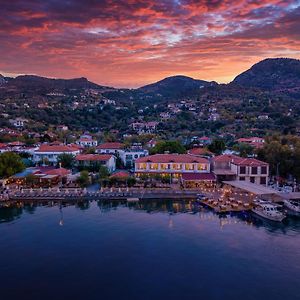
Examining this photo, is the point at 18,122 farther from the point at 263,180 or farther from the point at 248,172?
Result: the point at 263,180

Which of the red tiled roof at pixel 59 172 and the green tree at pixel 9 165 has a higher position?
the green tree at pixel 9 165

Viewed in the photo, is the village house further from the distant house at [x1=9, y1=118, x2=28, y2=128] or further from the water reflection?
the distant house at [x1=9, y1=118, x2=28, y2=128]

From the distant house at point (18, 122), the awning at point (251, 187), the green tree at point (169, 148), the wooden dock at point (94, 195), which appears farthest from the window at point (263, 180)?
the distant house at point (18, 122)

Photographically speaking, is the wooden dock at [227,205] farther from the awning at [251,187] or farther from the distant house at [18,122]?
the distant house at [18,122]

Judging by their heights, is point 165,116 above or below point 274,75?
below

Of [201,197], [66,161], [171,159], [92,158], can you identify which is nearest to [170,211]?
[201,197]

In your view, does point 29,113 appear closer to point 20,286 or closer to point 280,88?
point 20,286

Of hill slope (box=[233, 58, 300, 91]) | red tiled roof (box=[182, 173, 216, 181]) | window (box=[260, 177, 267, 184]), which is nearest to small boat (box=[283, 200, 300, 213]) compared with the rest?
window (box=[260, 177, 267, 184])
